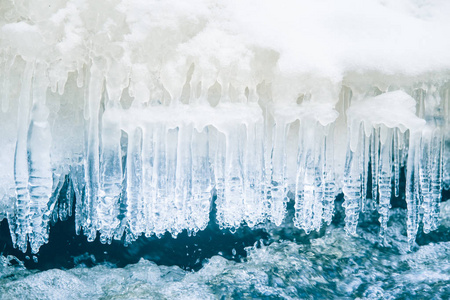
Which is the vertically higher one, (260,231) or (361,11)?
(361,11)

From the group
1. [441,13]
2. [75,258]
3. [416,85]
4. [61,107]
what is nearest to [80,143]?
[61,107]

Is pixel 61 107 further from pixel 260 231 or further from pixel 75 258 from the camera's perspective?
pixel 260 231

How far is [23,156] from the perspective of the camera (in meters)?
2.17

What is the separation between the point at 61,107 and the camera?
91.6 inches

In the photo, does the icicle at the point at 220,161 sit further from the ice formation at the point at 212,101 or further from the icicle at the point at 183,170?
the icicle at the point at 183,170

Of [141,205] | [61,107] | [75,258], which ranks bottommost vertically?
[75,258]

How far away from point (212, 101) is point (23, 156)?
36.6 inches

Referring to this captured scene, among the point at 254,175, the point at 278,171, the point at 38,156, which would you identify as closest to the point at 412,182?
the point at 278,171

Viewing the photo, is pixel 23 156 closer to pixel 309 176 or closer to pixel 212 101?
pixel 212 101

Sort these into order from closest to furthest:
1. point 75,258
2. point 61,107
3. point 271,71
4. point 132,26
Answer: point 132,26 → point 271,71 → point 61,107 → point 75,258

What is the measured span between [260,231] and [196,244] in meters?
0.51

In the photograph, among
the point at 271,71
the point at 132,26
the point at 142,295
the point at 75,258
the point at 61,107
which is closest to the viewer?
the point at 132,26

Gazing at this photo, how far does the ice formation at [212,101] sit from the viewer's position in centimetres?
204

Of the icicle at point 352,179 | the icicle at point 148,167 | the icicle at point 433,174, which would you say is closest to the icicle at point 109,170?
the icicle at point 148,167
